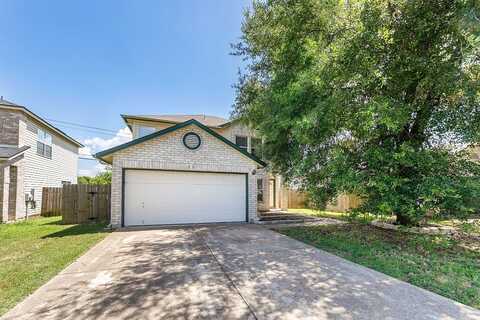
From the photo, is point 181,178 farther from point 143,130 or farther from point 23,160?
point 23,160

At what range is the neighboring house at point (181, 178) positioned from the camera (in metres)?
9.25

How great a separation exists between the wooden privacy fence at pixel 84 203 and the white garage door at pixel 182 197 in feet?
8.59

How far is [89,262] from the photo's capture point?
4977 millimetres

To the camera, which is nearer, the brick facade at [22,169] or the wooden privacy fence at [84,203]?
the wooden privacy fence at [84,203]

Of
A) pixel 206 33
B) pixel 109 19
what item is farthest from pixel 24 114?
pixel 206 33

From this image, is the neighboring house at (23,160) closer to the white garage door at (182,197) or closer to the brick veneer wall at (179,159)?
the brick veneer wall at (179,159)

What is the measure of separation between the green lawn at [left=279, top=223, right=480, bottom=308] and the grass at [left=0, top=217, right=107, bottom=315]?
615 cm

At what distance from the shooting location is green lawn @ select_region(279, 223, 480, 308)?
390 cm

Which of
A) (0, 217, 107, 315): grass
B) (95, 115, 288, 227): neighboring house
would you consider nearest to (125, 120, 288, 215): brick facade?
(95, 115, 288, 227): neighboring house

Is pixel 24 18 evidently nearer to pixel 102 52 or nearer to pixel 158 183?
pixel 102 52

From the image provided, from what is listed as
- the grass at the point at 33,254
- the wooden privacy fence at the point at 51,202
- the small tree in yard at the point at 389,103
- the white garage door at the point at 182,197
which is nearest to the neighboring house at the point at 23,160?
the wooden privacy fence at the point at 51,202

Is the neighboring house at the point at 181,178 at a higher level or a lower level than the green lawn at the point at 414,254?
higher

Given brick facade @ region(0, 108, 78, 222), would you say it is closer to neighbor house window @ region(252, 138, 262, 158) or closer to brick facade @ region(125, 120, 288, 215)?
brick facade @ region(125, 120, 288, 215)

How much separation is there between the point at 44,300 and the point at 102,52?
1345 centimetres
